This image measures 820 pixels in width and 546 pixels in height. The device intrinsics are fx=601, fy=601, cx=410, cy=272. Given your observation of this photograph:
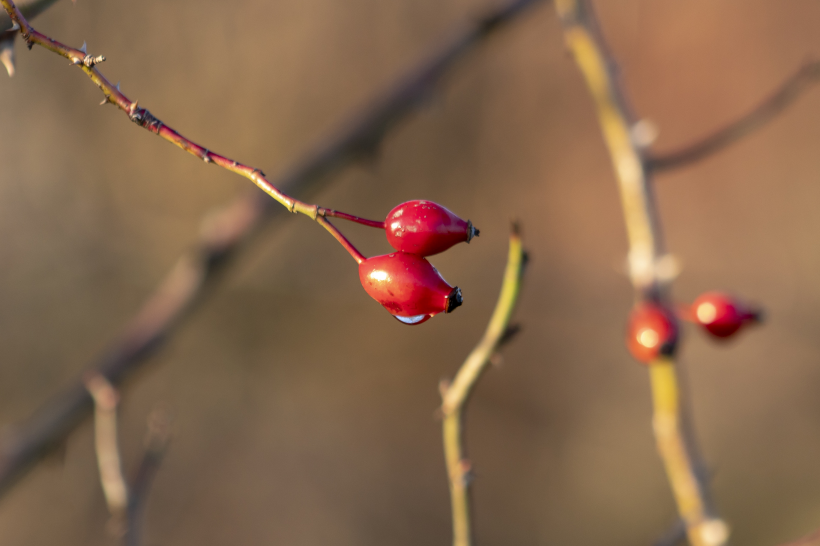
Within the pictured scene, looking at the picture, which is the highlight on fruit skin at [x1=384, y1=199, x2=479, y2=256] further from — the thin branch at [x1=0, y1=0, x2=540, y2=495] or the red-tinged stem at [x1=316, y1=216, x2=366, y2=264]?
the thin branch at [x1=0, y1=0, x2=540, y2=495]

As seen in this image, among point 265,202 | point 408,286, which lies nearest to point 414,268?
point 408,286

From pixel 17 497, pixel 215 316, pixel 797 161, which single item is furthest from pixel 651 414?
pixel 17 497

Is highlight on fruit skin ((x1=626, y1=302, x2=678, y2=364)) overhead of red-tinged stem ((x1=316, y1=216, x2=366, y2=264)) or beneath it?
overhead

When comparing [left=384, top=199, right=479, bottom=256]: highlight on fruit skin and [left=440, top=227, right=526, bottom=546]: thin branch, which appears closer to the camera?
[left=384, top=199, right=479, bottom=256]: highlight on fruit skin

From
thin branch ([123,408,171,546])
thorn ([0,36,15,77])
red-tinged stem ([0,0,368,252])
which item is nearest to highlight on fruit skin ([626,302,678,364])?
red-tinged stem ([0,0,368,252])

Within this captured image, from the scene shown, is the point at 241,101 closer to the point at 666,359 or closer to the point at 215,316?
the point at 215,316

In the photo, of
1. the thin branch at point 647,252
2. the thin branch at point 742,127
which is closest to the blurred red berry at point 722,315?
the thin branch at point 647,252

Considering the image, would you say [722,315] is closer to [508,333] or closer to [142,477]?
[508,333]
